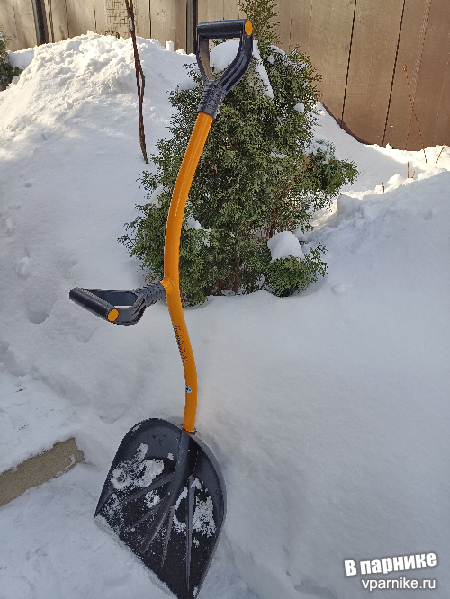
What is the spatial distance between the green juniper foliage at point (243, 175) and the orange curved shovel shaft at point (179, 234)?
0.78m

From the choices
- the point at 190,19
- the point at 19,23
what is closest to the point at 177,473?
the point at 190,19

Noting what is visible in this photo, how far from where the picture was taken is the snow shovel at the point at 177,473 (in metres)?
1.66

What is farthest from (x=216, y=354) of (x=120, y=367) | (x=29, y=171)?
(x=29, y=171)

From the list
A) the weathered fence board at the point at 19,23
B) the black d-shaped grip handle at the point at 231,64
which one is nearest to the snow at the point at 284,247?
the black d-shaped grip handle at the point at 231,64

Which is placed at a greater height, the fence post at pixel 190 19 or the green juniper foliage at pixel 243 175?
the fence post at pixel 190 19

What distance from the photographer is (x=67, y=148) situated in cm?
439

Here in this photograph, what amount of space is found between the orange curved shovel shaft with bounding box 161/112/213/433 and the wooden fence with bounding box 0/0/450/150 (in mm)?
4772

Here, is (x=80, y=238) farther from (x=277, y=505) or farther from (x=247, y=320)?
(x=277, y=505)

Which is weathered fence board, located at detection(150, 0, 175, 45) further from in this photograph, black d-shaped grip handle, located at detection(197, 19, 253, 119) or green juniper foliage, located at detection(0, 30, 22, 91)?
black d-shaped grip handle, located at detection(197, 19, 253, 119)

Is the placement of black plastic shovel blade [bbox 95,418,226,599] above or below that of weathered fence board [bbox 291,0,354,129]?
below

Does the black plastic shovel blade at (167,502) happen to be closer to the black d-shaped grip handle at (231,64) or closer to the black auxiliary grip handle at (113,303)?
the black auxiliary grip handle at (113,303)

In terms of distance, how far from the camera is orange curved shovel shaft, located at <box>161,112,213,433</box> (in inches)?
64.4

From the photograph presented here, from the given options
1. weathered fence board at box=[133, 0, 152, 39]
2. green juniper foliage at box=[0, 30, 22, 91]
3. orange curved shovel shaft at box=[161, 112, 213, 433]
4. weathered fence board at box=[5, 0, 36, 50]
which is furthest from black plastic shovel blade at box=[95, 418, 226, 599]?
weathered fence board at box=[5, 0, 36, 50]

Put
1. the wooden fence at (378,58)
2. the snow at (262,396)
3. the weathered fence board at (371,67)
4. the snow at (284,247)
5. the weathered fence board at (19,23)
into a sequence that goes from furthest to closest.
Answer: the weathered fence board at (19,23) < the weathered fence board at (371,67) < the wooden fence at (378,58) < the snow at (284,247) < the snow at (262,396)
